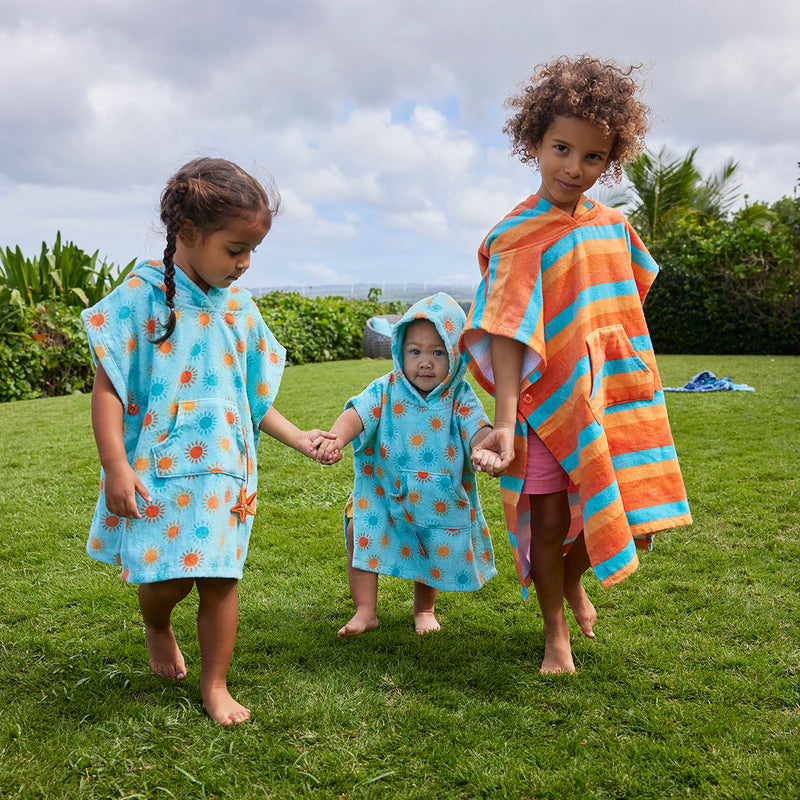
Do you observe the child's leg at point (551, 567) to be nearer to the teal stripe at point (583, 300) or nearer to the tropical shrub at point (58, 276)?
the teal stripe at point (583, 300)

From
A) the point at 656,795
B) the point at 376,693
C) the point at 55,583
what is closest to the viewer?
the point at 656,795

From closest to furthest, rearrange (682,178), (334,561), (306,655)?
(306,655)
(334,561)
(682,178)

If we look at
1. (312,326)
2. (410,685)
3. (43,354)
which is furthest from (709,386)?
(43,354)

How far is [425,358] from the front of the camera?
2791mm

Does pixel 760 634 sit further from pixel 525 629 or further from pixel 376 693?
pixel 376 693

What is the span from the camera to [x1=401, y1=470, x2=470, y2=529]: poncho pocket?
275cm

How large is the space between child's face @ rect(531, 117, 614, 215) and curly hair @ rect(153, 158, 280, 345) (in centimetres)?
93

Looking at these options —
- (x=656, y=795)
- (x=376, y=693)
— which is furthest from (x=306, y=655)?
(x=656, y=795)

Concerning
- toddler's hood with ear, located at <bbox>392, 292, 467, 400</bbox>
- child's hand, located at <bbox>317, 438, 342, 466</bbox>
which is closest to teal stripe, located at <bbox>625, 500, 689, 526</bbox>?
toddler's hood with ear, located at <bbox>392, 292, 467, 400</bbox>

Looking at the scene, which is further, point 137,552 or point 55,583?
point 55,583

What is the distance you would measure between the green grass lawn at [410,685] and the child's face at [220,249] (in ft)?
4.34

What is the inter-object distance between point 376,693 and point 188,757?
0.61 metres

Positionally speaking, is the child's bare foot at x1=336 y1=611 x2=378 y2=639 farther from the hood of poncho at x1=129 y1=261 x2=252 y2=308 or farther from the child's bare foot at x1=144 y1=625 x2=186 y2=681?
the hood of poncho at x1=129 y1=261 x2=252 y2=308

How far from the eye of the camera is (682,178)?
23.0 m
